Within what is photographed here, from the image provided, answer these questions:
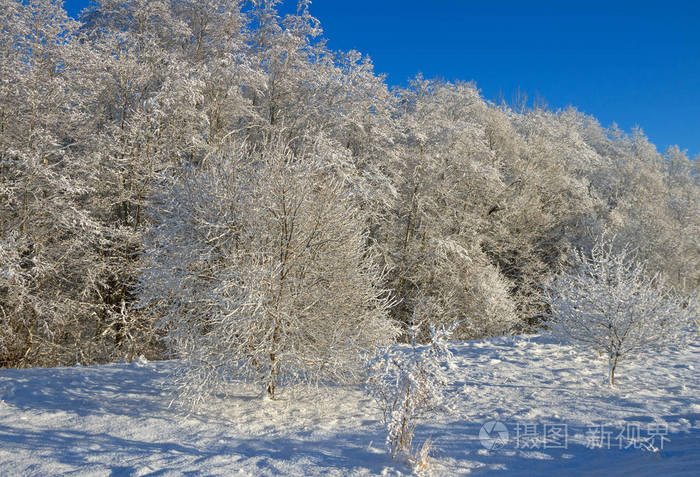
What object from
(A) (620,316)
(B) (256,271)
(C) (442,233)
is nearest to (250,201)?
(B) (256,271)

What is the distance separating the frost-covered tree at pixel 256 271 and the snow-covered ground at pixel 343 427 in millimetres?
545

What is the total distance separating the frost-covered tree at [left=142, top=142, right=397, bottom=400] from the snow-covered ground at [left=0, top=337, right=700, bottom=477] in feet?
1.79

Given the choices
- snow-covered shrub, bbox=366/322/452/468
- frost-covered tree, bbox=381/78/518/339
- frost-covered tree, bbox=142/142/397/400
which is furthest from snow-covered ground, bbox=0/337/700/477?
frost-covered tree, bbox=381/78/518/339

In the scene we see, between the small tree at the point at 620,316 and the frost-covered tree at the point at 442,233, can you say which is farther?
the frost-covered tree at the point at 442,233

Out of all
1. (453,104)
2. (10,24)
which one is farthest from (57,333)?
(453,104)

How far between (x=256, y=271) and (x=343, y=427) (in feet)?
6.75

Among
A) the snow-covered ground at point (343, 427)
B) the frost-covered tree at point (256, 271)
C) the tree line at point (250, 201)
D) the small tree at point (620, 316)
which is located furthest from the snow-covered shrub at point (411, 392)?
the small tree at point (620, 316)

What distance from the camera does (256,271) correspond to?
15.5 feet

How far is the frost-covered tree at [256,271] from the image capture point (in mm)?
4918

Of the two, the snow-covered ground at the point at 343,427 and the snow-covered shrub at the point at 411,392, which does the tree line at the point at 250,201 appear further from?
the snow-covered shrub at the point at 411,392

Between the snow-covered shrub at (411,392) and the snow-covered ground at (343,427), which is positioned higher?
the snow-covered shrub at (411,392)

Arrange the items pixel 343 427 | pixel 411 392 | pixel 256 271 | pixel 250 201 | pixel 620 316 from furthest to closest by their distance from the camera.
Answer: pixel 620 316 → pixel 250 201 → pixel 343 427 → pixel 256 271 → pixel 411 392

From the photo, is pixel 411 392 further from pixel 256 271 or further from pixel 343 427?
pixel 256 271

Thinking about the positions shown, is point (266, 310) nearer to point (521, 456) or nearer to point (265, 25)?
point (521, 456)
